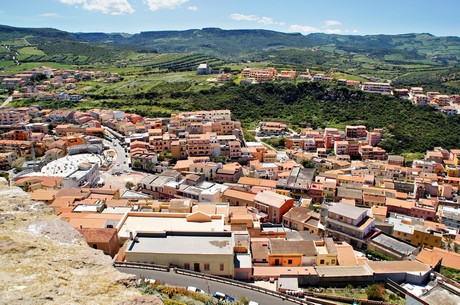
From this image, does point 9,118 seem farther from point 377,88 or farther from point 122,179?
point 377,88

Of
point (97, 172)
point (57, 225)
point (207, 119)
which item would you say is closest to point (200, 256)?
point (57, 225)

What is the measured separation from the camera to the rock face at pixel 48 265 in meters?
6.34

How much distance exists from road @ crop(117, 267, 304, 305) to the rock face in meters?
8.61

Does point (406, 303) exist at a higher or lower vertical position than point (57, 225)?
lower

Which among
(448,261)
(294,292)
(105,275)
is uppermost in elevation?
(105,275)

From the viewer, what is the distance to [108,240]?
20984 mm

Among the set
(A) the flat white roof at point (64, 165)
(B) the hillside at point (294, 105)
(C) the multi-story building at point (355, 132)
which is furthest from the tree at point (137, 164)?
(C) the multi-story building at point (355, 132)

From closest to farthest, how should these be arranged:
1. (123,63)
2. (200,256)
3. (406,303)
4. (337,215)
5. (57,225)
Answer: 1. (57,225)
2. (200,256)
3. (406,303)
4. (337,215)
5. (123,63)

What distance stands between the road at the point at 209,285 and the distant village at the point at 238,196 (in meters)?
2.22

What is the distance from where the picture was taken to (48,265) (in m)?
7.13

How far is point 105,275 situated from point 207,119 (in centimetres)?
6424

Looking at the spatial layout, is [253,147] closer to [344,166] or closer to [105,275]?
[344,166]

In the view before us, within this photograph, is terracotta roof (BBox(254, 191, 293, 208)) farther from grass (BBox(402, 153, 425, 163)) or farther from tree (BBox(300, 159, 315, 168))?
grass (BBox(402, 153, 425, 163))

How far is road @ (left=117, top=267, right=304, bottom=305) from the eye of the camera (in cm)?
1653
